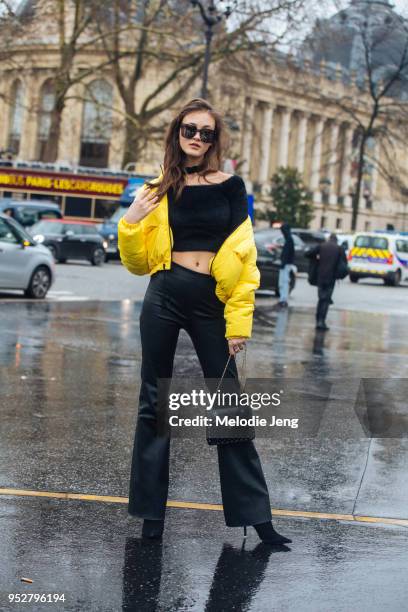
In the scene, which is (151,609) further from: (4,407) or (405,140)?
(405,140)

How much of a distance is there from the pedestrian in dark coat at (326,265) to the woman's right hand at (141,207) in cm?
1391

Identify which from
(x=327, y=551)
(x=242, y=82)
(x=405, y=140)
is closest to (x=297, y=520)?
(x=327, y=551)

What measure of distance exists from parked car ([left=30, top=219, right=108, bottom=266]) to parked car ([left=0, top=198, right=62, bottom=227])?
306 centimetres

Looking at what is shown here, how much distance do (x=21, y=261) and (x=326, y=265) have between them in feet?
16.4

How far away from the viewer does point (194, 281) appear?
508 centimetres

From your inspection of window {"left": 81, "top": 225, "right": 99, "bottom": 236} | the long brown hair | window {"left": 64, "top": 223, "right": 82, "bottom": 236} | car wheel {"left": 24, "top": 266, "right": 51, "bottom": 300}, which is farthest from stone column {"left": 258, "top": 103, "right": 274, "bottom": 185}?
the long brown hair

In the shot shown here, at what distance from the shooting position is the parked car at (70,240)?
121 ft

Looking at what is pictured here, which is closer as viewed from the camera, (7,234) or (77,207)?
(7,234)

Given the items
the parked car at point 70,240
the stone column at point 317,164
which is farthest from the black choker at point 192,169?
the stone column at point 317,164

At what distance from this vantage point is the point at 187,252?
16.7 feet

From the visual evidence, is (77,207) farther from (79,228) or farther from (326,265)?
(326,265)

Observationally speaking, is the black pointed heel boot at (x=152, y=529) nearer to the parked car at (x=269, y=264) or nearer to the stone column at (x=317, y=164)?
the parked car at (x=269, y=264)

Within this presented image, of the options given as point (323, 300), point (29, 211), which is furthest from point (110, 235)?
point (323, 300)

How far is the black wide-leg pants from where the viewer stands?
5094 millimetres
